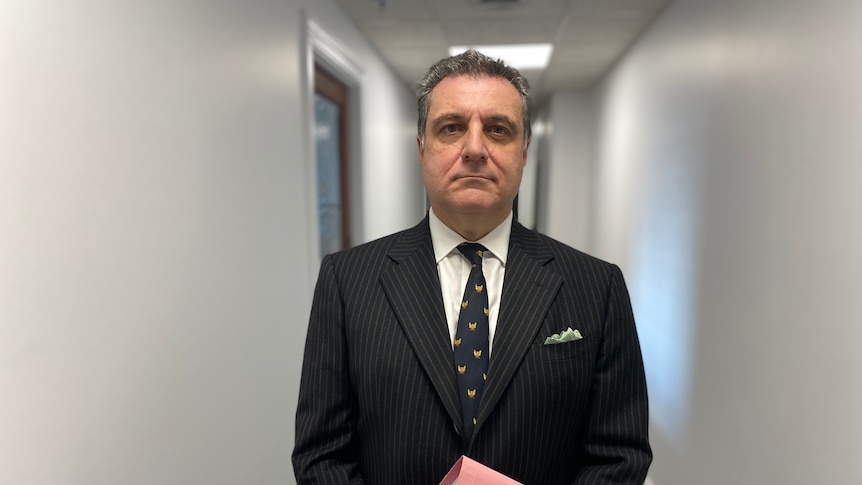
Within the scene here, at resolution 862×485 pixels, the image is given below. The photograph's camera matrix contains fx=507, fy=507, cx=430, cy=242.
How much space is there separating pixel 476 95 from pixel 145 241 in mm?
840

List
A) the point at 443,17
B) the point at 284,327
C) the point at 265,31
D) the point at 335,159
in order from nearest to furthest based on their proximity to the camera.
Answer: the point at 265,31
the point at 284,327
the point at 443,17
the point at 335,159

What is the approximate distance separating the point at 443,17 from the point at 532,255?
2.23 meters

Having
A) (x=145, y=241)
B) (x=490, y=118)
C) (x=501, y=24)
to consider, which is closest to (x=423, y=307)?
(x=490, y=118)

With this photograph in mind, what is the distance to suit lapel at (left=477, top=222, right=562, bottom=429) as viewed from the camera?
0.82m

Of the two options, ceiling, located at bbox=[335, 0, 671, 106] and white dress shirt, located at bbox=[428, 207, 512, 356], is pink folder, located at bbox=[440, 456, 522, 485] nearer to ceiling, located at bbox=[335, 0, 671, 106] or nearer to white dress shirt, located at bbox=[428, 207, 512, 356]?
white dress shirt, located at bbox=[428, 207, 512, 356]

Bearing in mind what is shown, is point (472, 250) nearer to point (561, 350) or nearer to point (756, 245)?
point (561, 350)

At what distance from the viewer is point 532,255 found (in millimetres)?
937

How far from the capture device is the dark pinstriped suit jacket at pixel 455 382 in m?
0.83

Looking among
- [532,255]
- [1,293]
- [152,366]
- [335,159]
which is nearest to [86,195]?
[1,293]

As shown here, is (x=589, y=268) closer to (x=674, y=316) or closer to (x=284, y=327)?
(x=284, y=327)

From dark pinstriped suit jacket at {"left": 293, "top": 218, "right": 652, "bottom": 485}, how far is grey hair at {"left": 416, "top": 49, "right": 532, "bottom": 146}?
0.82ft

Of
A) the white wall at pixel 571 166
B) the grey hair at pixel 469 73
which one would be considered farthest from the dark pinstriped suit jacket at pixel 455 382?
the white wall at pixel 571 166

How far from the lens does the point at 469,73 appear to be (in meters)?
0.87

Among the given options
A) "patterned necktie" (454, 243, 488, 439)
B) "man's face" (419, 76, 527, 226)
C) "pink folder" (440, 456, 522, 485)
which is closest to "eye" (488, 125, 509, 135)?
"man's face" (419, 76, 527, 226)
